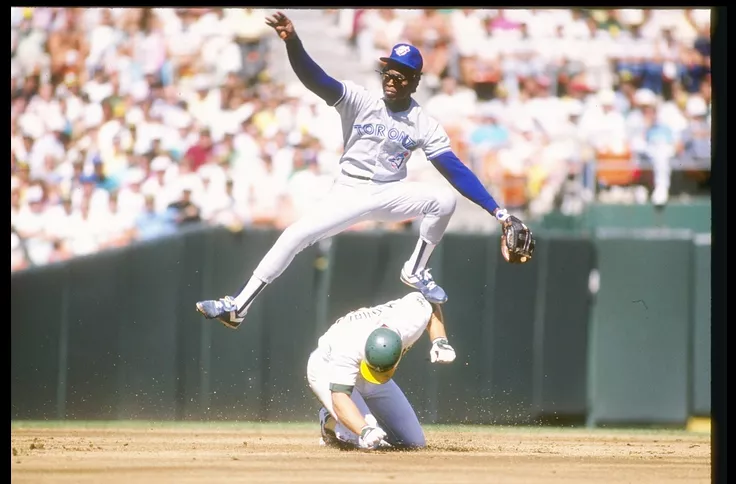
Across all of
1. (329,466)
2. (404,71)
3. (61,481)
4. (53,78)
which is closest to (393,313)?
(329,466)

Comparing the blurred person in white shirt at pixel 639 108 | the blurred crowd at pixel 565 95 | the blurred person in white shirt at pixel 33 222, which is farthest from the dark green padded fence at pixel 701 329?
the blurred person in white shirt at pixel 33 222

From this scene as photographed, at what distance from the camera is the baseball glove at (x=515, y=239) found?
24.4 feet

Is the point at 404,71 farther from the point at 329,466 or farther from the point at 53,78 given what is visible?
the point at 53,78

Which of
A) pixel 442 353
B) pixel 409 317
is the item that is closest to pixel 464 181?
pixel 409 317

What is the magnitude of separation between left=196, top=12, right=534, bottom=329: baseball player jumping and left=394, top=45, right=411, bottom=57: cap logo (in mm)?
104

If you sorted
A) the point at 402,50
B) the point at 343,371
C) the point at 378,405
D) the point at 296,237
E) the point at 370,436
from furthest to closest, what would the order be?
the point at 296,237 → the point at 402,50 → the point at 378,405 → the point at 343,371 → the point at 370,436

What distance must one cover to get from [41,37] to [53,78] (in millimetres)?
343

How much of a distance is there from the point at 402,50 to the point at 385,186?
2.89 ft

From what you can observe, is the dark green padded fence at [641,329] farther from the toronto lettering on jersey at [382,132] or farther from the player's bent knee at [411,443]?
the toronto lettering on jersey at [382,132]

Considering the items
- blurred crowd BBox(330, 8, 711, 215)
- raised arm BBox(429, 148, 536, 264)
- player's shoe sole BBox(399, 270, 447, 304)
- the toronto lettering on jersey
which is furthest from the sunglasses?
blurred crowd BBox(330, 8, 711, 215)

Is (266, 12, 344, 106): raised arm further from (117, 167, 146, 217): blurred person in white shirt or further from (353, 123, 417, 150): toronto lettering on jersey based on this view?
(117, 167, 146, 217): blurred person in white shirt

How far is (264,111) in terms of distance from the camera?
31.9 ft

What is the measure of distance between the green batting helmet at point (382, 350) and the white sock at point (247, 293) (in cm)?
110

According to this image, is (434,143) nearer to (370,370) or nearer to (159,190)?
(370,370)
